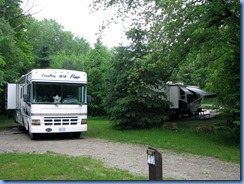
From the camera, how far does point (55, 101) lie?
14.3 m

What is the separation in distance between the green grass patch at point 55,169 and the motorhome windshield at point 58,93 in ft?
14.5

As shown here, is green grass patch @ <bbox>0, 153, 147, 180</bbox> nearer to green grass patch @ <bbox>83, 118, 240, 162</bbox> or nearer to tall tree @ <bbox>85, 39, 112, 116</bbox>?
green grass patch @ <bbox>83, 118, 240, 162</bbox>

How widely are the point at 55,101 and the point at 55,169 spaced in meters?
6.54

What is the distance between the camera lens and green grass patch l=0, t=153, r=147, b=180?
7.33m

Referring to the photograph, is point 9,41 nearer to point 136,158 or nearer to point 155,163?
point 136,158

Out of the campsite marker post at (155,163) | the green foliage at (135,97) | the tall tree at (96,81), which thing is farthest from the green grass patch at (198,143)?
the tall tree at (96,81)

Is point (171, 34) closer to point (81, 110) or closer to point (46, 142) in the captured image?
point (81, 110)

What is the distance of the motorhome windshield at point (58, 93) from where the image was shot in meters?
14.2

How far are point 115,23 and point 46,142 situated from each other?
606 cm

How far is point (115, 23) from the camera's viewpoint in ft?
47.5

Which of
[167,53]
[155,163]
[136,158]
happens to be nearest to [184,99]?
[167,53]

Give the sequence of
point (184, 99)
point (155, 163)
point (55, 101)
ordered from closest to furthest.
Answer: point (155, 163) → point (55, 101) → point (184, 99)

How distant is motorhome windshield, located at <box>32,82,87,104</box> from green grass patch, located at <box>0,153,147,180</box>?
4.42m

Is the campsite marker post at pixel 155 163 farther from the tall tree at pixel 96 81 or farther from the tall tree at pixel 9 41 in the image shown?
the tall tree at pixel 96 81
